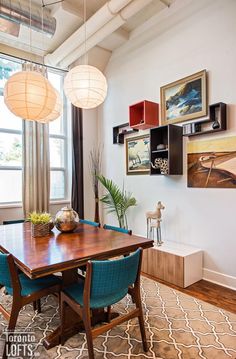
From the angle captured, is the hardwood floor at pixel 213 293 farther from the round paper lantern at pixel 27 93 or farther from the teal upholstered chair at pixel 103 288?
the round paper lantern at pixel 27 93

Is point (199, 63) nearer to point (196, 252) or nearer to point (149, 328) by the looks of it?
point (196, 252)

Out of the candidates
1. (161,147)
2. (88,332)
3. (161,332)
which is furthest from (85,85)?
(161,332)

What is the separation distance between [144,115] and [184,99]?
584 millimetres

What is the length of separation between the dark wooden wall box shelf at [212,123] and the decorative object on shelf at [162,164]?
1.61ft

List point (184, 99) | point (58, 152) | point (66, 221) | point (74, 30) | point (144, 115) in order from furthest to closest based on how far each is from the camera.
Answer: point (58, 152)
point (74, 30)
point (144, 115)
point (184, 99)
point (66, 221)

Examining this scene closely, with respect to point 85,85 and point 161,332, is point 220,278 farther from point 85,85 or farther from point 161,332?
point 85,85

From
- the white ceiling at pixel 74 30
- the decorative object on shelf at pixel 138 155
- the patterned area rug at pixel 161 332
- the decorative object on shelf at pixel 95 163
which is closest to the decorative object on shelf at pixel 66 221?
the patterned area rug at pixel 161 332

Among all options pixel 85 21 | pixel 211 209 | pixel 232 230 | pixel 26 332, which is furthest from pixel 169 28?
pixel 26 332

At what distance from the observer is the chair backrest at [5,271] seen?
153 cm

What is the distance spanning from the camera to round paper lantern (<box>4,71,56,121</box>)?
1968 mm

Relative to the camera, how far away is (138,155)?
390 centimetres

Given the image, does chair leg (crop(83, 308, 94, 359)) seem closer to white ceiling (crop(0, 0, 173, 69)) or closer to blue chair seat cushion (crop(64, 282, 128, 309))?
blue chair seat cushion (crop(64, 282, 128, 309))

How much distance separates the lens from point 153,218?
10.7 ft

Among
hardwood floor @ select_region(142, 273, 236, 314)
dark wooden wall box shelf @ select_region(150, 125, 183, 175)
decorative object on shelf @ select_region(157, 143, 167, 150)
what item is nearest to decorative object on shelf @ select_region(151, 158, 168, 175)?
dark wooden wall box shelf @ select_region(150, 125, 183, 175)
